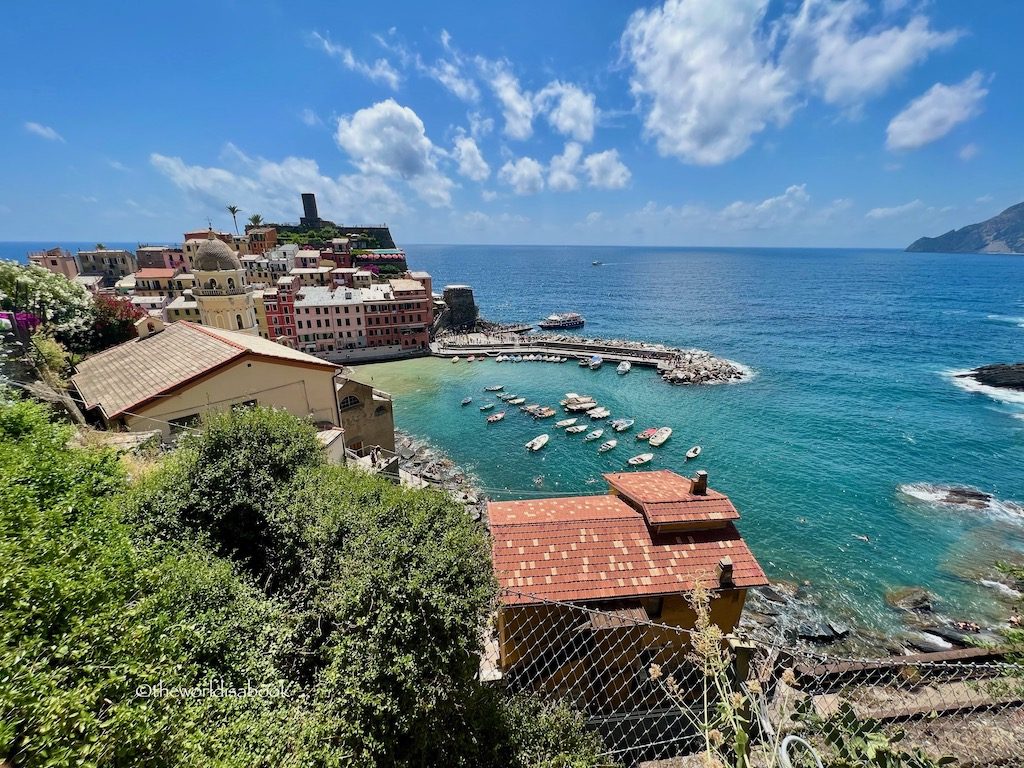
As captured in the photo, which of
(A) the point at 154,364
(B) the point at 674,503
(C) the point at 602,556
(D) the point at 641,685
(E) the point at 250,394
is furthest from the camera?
(A) the point at 154,364

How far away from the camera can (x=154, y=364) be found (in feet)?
61.0

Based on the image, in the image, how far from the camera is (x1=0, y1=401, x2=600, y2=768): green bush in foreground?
4.61 meters

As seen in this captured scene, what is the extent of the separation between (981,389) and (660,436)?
4097 centimetres

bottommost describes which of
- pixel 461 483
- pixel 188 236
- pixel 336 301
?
pixel 461 483

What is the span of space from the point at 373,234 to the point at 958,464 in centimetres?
13129

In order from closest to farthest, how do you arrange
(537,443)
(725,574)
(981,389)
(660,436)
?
(725,574) → (537,443) → (660,436) → (981,389)

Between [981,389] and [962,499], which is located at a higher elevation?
[981,389]

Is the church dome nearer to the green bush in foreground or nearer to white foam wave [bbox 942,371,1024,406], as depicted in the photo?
the green bush in foreground

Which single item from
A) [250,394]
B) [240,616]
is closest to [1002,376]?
[240,616]

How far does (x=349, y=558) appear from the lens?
26.5 feet

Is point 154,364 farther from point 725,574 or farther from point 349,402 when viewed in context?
point 725,574

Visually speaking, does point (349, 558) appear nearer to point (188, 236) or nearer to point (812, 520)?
point (812, 520)

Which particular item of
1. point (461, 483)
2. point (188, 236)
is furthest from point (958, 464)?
point (188, 236)

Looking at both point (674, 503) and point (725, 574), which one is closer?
point (725, 574)
